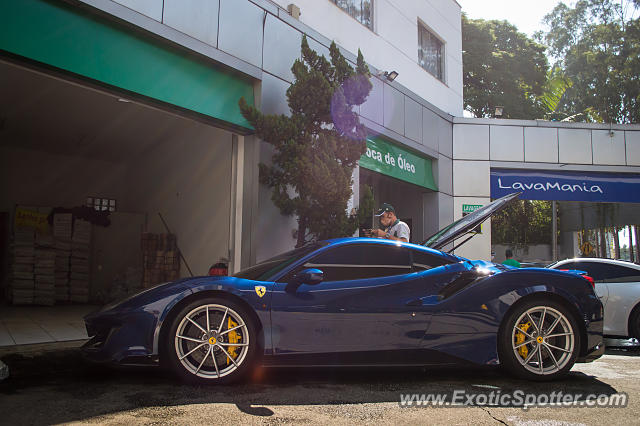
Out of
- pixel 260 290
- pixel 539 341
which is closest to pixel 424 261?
pixel 539 341

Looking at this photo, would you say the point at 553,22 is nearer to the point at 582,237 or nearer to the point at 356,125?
the point at 582,237

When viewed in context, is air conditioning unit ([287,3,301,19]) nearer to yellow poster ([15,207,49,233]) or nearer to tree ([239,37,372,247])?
tree ([239,37,372,247])

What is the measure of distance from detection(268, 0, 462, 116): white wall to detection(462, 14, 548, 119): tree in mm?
12701

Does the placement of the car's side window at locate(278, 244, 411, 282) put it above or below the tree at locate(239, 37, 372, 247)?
below

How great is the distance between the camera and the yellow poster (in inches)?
455

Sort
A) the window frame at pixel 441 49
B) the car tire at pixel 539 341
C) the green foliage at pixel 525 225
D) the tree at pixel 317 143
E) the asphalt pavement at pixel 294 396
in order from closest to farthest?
the asphalt pavement at pixel 294 396, the car tire at pixel 539 341, the tree at pixel 317 143, the window frame at pixel 441 49, the green foliage at pixel 525 225

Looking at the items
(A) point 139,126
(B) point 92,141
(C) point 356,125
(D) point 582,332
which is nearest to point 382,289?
(D) point 582,332

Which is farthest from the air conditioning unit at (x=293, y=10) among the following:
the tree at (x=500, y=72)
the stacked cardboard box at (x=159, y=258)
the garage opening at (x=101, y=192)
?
the tree at (x=500, y=72)

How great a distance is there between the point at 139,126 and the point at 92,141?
2.54 metres

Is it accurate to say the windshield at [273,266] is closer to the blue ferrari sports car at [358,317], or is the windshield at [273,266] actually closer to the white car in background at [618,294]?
the blue ferrari sports car at [358,317]

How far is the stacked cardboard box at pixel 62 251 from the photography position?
1141 centimetres

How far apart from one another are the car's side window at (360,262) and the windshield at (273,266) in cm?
13

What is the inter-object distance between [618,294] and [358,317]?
5.08 m

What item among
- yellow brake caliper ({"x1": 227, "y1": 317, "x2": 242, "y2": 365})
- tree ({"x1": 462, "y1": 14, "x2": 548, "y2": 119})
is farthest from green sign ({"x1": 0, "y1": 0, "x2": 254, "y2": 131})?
tree ({"x1": 462, "y1": 14, "x2": 548, "y2": 119})
